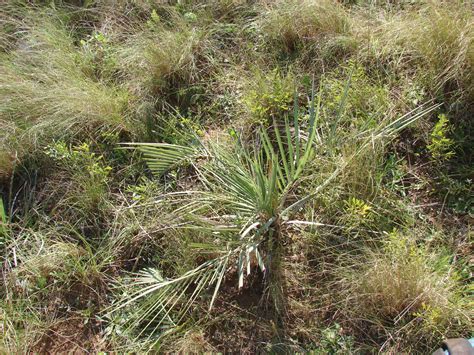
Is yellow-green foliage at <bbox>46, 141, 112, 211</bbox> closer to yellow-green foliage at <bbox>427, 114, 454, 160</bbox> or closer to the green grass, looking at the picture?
the green grass

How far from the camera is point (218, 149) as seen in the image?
225 centimetres

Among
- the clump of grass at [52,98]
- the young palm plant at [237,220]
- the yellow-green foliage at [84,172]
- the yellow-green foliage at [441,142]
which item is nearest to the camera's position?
the young palm plant at [237,220]

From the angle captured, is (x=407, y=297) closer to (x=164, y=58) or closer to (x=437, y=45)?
(x=437, y=45)

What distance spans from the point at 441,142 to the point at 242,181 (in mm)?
964

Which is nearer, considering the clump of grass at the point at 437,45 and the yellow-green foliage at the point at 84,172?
the clump of grass at the point at 437,45

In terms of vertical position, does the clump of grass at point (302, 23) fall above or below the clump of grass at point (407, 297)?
above

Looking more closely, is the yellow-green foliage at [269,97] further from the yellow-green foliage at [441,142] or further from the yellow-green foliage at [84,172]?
the yellow-green foliage at [84,172]

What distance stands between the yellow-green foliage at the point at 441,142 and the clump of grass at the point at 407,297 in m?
0.48

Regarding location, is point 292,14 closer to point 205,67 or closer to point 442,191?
point 205,67

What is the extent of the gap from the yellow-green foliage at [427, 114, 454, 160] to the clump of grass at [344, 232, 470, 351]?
0.48 metres

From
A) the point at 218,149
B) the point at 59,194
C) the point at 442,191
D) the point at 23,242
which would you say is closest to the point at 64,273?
the point at 23,242

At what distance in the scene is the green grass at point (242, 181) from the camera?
6.48 feet

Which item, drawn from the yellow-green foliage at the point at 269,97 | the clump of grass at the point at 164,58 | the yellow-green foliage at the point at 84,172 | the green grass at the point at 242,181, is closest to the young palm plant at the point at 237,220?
the green grass at the point at 242,181

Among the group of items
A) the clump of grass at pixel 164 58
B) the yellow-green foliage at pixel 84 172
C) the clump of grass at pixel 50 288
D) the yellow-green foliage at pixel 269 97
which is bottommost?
the clump of grass at pixel 50 288
